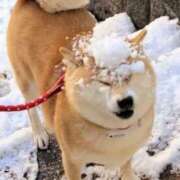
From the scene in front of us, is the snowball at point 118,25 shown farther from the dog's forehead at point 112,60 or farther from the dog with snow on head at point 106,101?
the dog's forehead at point 112,60

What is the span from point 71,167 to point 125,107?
806mm

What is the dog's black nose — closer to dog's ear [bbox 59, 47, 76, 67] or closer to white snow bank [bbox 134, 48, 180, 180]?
dog's ear [bbox 59, 47, 76, 67]

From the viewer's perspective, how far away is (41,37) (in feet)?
9.68

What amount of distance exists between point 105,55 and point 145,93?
242 mm

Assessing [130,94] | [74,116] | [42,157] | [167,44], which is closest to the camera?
[130,94]

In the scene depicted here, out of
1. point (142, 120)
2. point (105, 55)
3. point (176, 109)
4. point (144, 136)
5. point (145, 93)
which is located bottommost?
point (176, 109)

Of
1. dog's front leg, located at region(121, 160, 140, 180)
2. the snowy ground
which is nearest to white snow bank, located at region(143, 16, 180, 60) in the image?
the snowy ground

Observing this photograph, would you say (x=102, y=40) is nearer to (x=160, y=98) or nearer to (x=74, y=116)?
(x=74, y=116)

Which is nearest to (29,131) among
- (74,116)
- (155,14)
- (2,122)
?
(2,122)

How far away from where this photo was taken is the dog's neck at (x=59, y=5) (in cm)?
292

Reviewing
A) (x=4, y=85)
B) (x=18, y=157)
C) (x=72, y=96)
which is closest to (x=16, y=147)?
(x=18, y=157)

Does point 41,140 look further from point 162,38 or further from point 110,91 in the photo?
point 110,91

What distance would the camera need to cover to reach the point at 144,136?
2578 mm

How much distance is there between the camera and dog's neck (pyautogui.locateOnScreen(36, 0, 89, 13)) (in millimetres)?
2918
